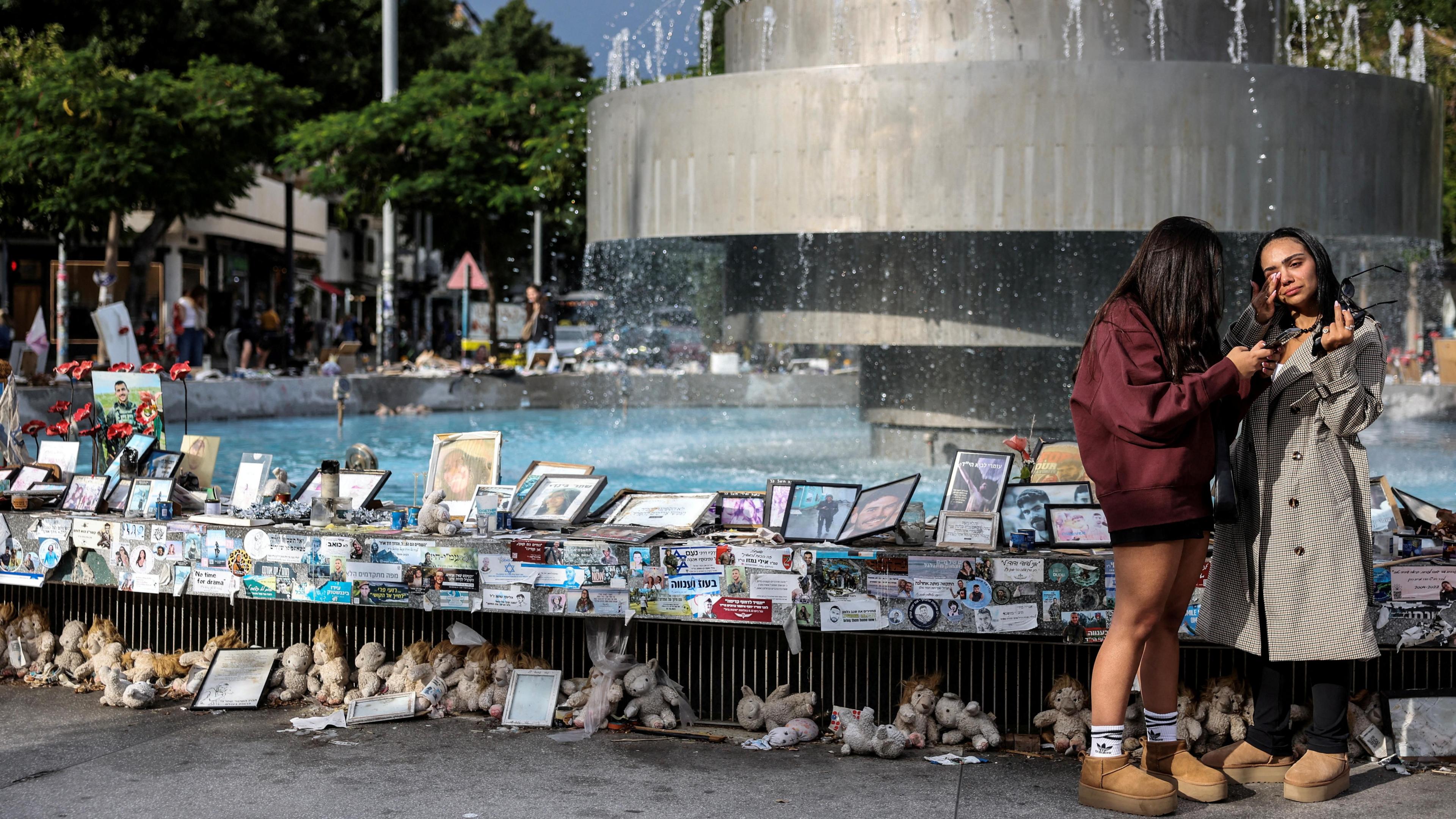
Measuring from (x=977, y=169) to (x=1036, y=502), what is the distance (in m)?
4.61

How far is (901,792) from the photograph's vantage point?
13.9 ft

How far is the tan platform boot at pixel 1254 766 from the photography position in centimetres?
429

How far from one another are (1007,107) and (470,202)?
62.0 ft

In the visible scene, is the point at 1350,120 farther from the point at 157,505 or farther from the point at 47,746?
the point at 47,746

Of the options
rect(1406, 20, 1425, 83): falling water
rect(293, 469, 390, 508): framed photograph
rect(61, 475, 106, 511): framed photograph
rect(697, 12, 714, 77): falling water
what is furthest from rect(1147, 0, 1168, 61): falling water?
rect(61, 475, 106, 511): framed photograph

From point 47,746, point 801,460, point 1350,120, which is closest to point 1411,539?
point 47,746

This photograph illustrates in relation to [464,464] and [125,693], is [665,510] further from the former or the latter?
[125,693]

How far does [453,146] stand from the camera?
87.4ft

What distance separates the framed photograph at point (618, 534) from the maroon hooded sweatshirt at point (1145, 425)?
5.26 feet

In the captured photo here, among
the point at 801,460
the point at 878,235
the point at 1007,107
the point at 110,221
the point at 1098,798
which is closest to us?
the point at 1098,798

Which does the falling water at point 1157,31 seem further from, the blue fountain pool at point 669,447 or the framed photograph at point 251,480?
the framed photograph at point 251,480

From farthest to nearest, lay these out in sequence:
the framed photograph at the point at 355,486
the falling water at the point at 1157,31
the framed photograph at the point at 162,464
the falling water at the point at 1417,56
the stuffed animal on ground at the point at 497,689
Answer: the falling water at the point at 1417,56 → the falling water at the point at 1157,31 → the framed photograph at the point at 162,464 → the framed photograph at the point at 355,486 → the stuffed animal on ground at the point at 497,689

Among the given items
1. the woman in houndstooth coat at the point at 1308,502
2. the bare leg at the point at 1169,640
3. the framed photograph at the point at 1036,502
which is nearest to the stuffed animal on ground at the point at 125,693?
the framed photograph at the point at 1036,502

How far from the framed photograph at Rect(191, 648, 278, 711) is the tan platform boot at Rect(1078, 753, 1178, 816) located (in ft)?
9.04
